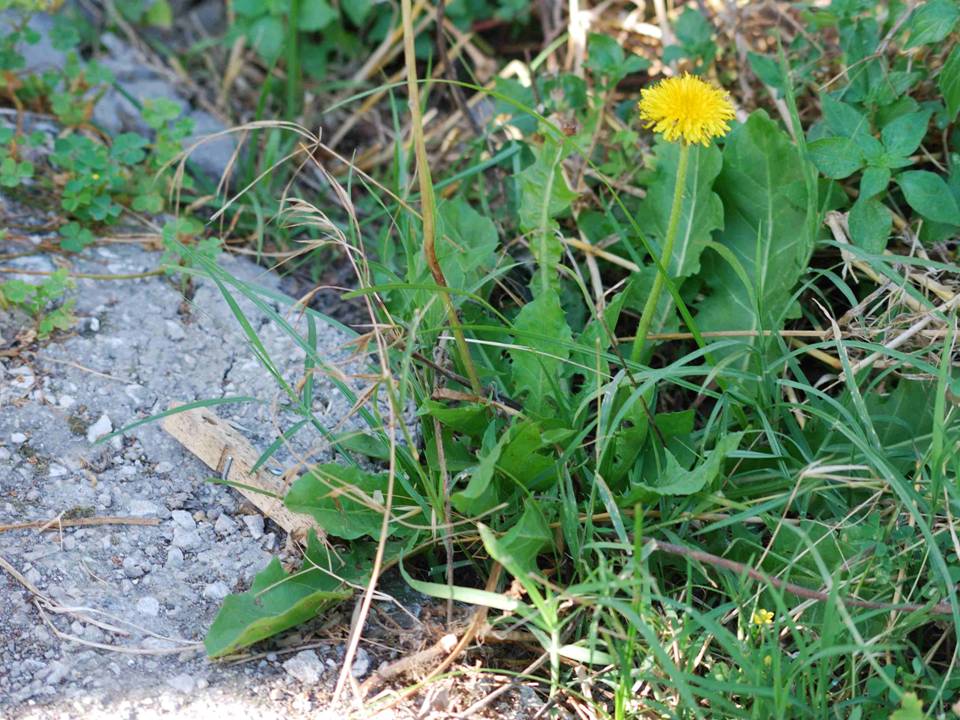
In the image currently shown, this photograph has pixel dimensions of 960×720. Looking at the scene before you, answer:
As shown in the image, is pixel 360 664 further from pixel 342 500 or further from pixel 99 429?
pixel 99 429

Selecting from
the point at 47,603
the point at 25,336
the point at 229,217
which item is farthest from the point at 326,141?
the point at 47,603

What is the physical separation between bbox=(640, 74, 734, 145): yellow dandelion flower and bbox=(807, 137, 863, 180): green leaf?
49cm

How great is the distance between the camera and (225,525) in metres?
1.74

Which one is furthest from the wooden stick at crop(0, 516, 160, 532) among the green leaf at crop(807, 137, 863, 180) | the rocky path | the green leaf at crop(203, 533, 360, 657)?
the green leaf at crop(807, 137, 863, 180)

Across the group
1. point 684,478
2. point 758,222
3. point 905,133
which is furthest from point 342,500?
point 905,133

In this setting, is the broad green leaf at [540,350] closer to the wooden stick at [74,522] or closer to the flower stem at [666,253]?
the flower stem at [666,253]

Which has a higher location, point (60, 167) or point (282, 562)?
point (60, 167)

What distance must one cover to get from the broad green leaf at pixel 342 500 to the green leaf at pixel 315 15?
1.61m

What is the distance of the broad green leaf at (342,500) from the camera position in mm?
1611

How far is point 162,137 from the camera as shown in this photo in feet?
7.72

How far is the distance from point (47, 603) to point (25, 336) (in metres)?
0.65

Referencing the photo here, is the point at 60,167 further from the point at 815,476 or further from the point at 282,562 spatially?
the point at 815,476

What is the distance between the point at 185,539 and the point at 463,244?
0.85 metres

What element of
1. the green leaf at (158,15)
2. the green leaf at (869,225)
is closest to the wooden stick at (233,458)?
the green leaf at (869,225)
